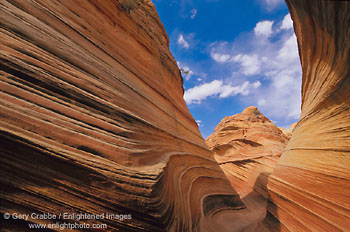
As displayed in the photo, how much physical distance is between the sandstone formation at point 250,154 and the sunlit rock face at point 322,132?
1130 mm

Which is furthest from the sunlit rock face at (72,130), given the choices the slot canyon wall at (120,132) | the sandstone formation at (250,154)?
the sandstone formation at (250,154)

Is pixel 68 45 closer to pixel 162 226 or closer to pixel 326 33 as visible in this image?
pixel 162 226

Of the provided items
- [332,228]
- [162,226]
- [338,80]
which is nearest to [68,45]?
[162,226]

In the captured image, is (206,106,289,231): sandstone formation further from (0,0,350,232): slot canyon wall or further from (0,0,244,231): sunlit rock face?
(0,0,244,231): sunlit rock face

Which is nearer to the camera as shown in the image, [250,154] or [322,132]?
[322,132]

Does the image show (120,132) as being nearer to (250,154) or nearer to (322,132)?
(322,132)

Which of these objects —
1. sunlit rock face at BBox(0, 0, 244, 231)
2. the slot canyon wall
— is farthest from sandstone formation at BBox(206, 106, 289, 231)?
sunlit rock face at BBox(0, 0, 244, 231)

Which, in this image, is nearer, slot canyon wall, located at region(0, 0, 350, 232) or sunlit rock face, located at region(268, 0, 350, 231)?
slot canyon wall, located at region(0, 0, 350, 232)

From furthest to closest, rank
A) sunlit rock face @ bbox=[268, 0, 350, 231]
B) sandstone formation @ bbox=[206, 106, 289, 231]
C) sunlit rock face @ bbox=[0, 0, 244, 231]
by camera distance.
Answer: sandstone formation @ bbox=[206, 106, 289, 231] → sunlit rock face @ bbox=[268, 0, 350, 231] → sunlit rock face @ bbox=[0, 0, 244, 231]

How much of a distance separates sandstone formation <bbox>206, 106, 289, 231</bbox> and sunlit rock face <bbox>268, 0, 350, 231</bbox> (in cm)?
113

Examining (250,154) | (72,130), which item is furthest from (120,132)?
(250,154)

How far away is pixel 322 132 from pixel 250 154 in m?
6.38

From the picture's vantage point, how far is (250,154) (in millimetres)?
8422

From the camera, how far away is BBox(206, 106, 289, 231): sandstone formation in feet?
19.1
